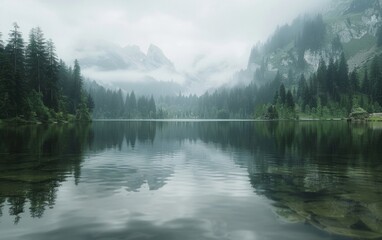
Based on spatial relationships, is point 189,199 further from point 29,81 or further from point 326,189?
point 29,81


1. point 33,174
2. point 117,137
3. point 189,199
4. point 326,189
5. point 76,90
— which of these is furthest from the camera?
point 76,90

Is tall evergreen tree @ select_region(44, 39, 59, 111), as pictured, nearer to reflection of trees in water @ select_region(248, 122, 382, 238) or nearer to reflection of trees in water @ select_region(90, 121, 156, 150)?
reflection of trees in water @ select_region(90, 121, 156, 150)

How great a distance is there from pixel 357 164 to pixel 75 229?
24474 millimetres

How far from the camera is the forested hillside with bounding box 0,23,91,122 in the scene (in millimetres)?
92562

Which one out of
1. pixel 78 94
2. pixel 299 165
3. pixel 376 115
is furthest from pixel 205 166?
pixel 376 115

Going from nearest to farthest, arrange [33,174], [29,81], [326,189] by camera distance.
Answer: [326,189], [33,174], [29,81]

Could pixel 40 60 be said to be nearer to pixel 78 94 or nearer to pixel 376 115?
pixel 78 94

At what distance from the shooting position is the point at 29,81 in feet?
366

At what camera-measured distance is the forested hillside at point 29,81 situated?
9256cm

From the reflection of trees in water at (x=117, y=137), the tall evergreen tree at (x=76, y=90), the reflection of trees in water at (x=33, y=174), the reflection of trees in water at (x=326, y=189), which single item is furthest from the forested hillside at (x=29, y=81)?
the reflection of trees in water at (x=326, y=189)

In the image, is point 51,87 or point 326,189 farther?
point 51,87

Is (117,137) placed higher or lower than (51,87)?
lower

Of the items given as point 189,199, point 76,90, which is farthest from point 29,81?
point 189,199

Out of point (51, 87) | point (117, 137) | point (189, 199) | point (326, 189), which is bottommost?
point (189, 199)
